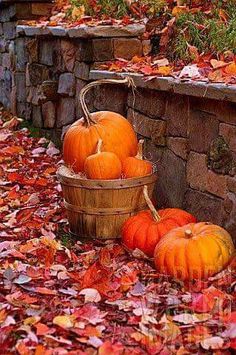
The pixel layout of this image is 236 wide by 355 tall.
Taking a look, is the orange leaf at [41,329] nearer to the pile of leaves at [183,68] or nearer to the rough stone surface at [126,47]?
the pile of leaves at [183,68]

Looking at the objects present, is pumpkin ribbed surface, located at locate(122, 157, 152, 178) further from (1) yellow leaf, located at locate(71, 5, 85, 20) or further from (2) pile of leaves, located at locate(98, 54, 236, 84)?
(1) yellow leaf, located at locate(71, 5, 85, 20)

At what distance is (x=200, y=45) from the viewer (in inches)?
193

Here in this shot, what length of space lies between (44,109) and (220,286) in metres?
3.72

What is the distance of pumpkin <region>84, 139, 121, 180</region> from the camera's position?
155 inches

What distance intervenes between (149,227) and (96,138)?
0.64 metres

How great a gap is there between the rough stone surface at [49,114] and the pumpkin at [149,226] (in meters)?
2.71

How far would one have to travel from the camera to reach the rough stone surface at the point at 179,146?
4.17m

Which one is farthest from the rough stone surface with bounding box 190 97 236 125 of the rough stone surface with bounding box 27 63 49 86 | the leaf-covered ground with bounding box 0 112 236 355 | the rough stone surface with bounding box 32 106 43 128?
the rough stone surface with bounding box 32 106 43 128

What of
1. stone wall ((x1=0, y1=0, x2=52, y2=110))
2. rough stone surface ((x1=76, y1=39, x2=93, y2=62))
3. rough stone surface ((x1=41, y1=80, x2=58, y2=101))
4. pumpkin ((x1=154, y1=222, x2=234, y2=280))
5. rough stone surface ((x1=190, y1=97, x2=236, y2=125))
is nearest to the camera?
pumpkin ((x1=154, y1=222, x2=234, y2=280))

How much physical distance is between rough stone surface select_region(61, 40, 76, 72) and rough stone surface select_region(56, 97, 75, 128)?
0.29 meters

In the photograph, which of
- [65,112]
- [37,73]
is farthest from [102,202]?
[37,73]

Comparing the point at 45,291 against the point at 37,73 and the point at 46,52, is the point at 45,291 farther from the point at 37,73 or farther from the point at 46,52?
the point at 37,73

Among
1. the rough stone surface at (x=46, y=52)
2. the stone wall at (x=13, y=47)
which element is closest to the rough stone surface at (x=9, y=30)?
the stone wall at (x=13, y=47)

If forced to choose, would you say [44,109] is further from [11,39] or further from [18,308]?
[18,308]
